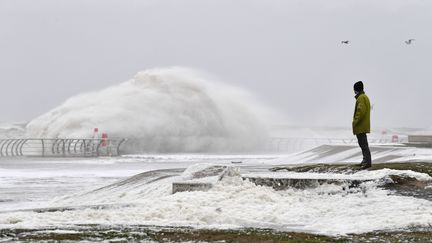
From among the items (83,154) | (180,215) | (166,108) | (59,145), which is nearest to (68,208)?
(180,215)

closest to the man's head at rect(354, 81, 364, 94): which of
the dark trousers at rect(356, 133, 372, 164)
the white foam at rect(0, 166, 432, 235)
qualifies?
the dark trousers at rect(356, 133, 372, 164)

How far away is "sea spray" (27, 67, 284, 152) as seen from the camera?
4034 cm

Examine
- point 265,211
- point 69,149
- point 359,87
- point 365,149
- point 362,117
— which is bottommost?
point 265,211

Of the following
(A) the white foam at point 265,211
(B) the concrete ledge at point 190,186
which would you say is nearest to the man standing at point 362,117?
(A) the white foam at point 265,211

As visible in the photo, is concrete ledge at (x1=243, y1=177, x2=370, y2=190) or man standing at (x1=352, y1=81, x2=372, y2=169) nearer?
concrete ledge at (x1=243, y1=177, x2=370, y2=190)

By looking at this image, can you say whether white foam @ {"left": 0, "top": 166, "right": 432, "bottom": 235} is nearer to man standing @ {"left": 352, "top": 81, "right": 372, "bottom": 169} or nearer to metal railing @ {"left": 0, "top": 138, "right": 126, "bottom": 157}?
man standing @ {"left": 352, "top": 81, "right": 372, "bottom": 169}

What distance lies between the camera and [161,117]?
42.4 meters

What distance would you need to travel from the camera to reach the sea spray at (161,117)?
40.3 metres

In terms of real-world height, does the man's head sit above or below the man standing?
above

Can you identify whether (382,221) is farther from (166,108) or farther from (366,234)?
(166,108)

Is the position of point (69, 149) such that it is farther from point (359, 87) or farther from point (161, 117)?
point (359, 87)

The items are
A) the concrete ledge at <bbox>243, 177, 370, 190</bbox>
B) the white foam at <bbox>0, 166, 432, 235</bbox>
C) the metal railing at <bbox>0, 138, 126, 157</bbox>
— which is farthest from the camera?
the metal railing at <bbox>0, 138, 126, 157</bbox>

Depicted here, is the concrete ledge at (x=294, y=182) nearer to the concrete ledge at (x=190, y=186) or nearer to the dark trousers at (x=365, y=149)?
the concrete ledge at (x=190, y=186)

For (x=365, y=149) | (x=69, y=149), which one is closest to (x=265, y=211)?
(x=365, y=149)
